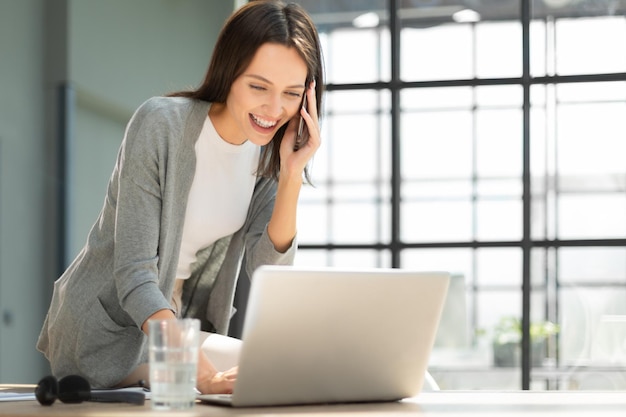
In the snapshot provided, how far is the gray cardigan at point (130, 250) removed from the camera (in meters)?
1.85

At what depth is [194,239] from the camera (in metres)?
2.12

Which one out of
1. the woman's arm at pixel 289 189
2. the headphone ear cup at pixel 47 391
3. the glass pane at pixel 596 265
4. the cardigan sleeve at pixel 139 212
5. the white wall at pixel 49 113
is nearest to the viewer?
the headphone ear cup at pixel 47 391

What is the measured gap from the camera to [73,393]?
4.54 feet

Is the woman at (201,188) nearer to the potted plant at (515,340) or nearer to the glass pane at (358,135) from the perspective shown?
the glass pane at (358,135)

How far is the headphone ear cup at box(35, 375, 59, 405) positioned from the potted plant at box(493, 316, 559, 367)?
2.50 meters

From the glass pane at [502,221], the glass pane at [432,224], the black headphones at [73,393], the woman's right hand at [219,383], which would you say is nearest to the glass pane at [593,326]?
the glass pane at [502,221]

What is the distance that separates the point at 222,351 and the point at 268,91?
20.4 inches

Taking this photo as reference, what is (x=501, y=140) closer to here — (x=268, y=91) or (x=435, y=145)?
(x=435, y=145)

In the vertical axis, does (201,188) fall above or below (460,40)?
below

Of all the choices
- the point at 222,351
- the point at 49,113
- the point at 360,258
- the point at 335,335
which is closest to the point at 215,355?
the point at 222,351

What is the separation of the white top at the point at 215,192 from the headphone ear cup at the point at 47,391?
76 cm

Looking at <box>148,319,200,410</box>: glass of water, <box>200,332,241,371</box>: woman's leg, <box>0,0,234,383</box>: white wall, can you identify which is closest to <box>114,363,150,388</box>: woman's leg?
<box>200,332,241,371</box>: woman's leg

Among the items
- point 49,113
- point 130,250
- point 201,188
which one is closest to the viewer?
point 130,250

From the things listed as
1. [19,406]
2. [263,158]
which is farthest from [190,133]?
[19,406]
